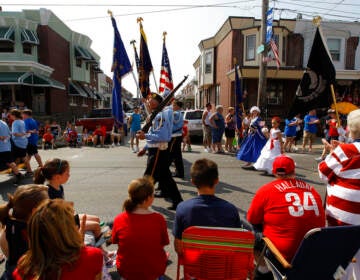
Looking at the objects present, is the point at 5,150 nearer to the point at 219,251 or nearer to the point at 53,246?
the point at 53,246

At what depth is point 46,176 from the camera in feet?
11.3

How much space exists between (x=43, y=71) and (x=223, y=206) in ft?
81.9

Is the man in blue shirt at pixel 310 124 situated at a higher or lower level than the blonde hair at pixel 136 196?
higher

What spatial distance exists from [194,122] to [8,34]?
16.2 meters

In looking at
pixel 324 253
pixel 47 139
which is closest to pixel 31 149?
pixel 47 139

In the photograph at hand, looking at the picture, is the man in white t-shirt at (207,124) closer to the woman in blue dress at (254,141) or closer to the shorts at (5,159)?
the woman in blue dress at (254,141)

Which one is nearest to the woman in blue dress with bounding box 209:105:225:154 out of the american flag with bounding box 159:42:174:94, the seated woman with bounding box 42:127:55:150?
the american flag with bounding box 159:42:174:94

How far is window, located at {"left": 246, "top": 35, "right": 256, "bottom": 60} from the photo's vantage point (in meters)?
22.2

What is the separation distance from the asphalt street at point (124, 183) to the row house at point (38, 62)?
569 inches

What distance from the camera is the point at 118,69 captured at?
708 centimetres

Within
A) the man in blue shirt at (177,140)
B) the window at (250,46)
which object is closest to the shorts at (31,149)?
the man in blue shirt at (177,140)

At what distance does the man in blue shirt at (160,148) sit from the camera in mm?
5152

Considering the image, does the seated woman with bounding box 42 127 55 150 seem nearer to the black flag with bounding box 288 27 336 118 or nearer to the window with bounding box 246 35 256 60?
the black flag with bounding box 288 27 336 118

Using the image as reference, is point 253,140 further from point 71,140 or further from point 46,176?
point 71,140
